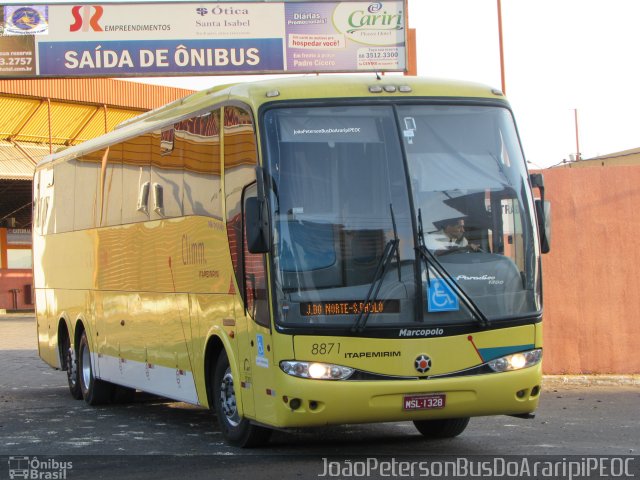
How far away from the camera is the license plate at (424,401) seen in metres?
9.35

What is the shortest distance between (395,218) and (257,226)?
113 centimetres

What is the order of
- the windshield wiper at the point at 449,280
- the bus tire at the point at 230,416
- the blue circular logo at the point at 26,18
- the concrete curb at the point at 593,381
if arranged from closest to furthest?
the windshield wiper at the point at 449,280
the bus tire at the point at 230,416
the concrete curb at the point at 593,381
the blue circular logo at the point at 26,18

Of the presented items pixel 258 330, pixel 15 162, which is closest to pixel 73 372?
pixel 258 330

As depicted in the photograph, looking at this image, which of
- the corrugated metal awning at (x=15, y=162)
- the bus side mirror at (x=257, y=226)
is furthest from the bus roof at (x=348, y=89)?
the corrugated metal awning at (x=15, y=162)

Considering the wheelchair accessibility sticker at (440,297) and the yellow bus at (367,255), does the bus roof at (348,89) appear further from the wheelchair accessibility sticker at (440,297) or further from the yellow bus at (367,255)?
the wheelchair accessibility sticker at (440,297)

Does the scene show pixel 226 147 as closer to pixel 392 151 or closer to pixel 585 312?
pixel 392 151

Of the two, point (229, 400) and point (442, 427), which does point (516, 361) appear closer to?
point (442, 427)

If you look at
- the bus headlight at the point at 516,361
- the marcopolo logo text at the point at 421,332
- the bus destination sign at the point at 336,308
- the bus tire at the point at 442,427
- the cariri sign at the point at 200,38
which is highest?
the cariri sign at the point at 200,38

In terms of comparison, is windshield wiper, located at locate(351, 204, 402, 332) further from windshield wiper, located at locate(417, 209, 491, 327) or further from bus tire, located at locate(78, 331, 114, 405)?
bus tire, located at locate(78, 331, 114, 405)

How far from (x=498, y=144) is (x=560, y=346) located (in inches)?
273

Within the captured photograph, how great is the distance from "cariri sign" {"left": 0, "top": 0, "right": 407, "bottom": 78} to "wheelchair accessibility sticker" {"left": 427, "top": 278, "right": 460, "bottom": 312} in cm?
1060

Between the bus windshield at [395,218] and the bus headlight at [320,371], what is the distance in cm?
32

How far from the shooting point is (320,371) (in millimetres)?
9258

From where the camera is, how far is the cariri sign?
1934 centimetres
